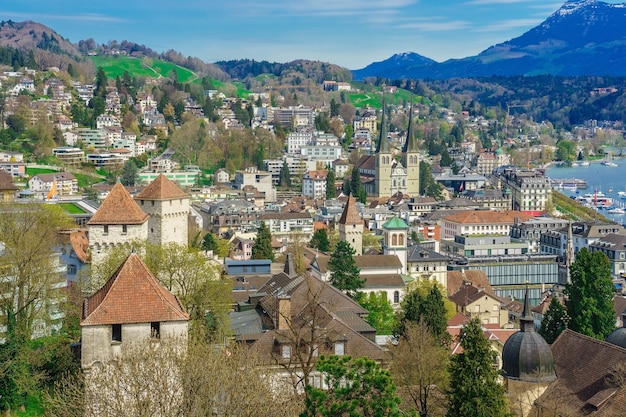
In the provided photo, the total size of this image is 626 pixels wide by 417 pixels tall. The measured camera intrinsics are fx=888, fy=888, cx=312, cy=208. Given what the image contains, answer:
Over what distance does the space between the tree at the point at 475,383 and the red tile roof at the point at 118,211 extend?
576 inches

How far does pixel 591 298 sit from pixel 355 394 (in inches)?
748

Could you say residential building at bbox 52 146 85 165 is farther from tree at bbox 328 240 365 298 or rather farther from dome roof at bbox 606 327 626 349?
dome roof at bbox 606 327 626 349

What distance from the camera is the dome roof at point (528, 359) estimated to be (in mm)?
23422

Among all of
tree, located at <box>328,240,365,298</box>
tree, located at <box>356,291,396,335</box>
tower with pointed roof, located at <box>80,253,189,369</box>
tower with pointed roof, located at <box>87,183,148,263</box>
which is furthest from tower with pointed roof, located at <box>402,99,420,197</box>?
tower with pointed roof, located at <box>80,253,189,369</box>

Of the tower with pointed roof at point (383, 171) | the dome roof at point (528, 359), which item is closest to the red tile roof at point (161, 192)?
the dome roof at point (528, 359)

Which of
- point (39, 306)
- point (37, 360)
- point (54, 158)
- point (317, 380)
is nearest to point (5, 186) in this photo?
point (39, 306)

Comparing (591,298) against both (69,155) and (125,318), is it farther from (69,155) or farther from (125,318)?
(69,155)

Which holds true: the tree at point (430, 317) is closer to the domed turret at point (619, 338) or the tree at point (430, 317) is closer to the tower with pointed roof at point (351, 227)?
the domed turret at point (619, 338)

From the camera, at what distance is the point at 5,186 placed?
47844 mm

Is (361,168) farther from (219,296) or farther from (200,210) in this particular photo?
(219,296)

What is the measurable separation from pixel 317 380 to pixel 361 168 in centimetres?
9338

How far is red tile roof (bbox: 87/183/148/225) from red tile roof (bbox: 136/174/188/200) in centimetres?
463

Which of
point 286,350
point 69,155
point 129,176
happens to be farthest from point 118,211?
point 69,155

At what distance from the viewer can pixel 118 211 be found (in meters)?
30.8
